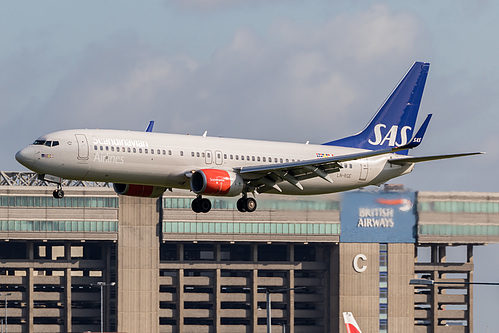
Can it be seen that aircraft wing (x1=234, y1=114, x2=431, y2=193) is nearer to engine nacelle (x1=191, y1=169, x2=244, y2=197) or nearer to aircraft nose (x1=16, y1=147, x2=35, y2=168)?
engine nacelle (x1=191, y1=169, x2=244, y2=197)

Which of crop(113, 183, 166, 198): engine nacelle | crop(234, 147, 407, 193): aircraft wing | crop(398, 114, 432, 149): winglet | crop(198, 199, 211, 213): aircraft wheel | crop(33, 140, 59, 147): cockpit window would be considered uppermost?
crop(398, 114, 432, 149): winglet

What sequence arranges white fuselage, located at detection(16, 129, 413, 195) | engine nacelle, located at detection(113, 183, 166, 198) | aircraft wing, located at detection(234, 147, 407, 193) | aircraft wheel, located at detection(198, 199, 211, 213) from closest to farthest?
white fuselage, located at detection(16, 129, 413, 195) → aircraft wing, located at detection(234, 147, 407, 193) → engine nacelle, located at detection(113, 183, 166, 198) → aircraft wheel, located at detection(198, 199, 211, 213)

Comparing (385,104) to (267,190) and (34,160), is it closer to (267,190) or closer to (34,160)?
(267,190)

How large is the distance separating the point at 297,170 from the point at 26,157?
2138cm

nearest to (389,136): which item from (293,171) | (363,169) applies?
(363,169)

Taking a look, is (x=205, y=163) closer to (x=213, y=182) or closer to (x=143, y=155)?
(x=213, y=182)

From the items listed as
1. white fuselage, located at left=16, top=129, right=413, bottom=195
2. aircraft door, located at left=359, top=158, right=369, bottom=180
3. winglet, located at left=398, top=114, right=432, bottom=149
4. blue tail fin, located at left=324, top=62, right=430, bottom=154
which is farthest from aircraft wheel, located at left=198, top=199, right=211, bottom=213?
winglet, located at left=398, top=114, right=432, bottom=149

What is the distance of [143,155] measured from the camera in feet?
260

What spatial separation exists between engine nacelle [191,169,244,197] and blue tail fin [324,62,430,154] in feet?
62.1

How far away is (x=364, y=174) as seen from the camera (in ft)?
303

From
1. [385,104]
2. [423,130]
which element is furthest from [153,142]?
[385,104]

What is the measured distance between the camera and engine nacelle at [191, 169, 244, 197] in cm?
8025

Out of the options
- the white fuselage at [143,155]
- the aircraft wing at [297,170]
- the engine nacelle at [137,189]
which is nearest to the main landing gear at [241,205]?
the aircraft wing at [297,170]

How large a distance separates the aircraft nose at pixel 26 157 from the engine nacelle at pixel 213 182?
39.3 ft
